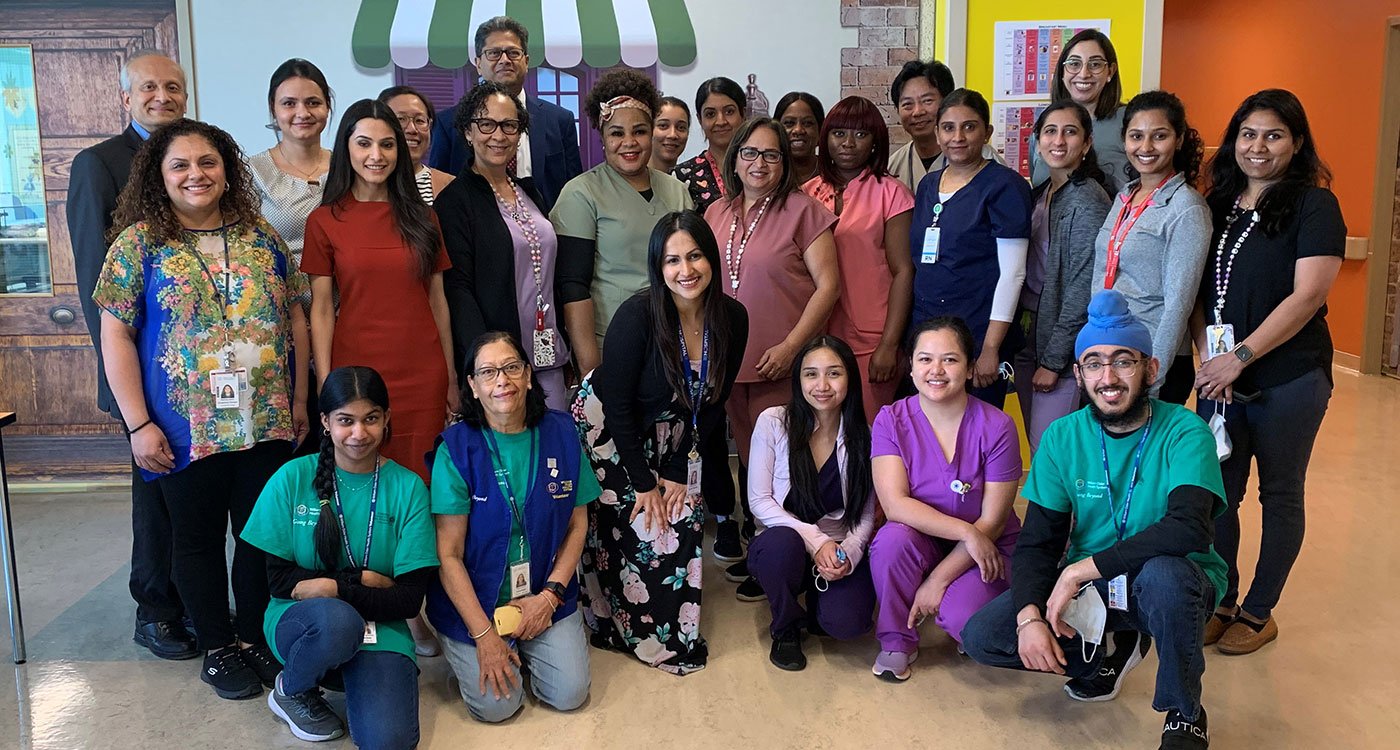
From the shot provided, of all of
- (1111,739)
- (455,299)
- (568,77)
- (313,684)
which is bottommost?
(1111,739)

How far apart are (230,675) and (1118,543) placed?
7.31ft

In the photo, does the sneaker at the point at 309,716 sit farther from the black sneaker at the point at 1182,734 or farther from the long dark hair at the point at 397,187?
the black sneaker at the point at 1182,734

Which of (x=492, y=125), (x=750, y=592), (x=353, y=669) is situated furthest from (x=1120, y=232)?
(x=353, y=669)

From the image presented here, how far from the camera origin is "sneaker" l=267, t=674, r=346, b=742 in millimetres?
2482

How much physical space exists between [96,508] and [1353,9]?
26.3 ft

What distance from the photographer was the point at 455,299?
9.91 feet

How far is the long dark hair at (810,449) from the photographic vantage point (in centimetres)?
291

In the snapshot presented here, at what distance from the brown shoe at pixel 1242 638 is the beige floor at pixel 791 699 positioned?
0.10 feet

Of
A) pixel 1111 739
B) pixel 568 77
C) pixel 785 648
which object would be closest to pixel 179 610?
pixel 785 648

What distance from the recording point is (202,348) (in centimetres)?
257

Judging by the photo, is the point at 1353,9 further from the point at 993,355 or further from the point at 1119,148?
the point at 993,355

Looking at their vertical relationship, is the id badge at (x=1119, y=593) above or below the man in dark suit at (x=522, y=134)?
below

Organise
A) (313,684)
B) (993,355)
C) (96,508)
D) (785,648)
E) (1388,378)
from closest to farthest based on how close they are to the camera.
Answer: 1. (313,684)
2. (785,648)
3. (993,355)
4. (96,508)
5. (1388,378)

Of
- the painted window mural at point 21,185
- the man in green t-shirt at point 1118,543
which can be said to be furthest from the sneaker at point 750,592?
the painted window mural at point 21,185
